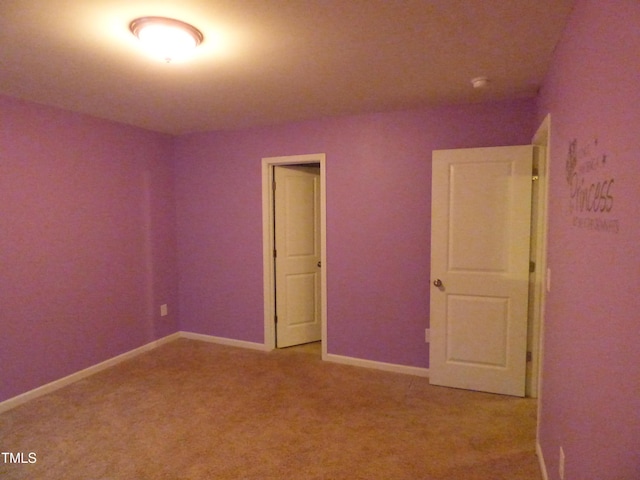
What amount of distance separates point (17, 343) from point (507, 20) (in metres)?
3.85

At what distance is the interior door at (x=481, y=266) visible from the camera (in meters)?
2.92

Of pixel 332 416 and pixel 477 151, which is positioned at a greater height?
pixel 477 151

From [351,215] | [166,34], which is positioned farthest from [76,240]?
[351,215]

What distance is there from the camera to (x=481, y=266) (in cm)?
304

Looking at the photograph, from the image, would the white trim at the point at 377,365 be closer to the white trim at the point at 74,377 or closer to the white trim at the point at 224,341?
the white trim at the point at 224,341

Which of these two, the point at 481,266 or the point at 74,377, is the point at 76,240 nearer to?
the point at 74,377

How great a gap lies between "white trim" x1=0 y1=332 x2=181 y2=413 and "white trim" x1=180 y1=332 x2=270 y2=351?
0.22 meters

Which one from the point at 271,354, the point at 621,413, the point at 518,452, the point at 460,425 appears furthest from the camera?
the point at 271,354

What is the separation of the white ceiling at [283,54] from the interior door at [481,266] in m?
0.59

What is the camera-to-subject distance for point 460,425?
261 cm

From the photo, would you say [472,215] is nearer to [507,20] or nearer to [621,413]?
[507,20]

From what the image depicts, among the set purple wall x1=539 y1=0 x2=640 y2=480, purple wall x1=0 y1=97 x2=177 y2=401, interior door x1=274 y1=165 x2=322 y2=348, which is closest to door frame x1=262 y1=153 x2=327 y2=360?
interior door x1=274 y1=165 x2=322 y2=348

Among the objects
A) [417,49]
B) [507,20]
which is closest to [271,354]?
[417,49]

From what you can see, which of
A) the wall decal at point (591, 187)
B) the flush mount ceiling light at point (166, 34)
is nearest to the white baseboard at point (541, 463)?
the wall decal at point (591, 187)
